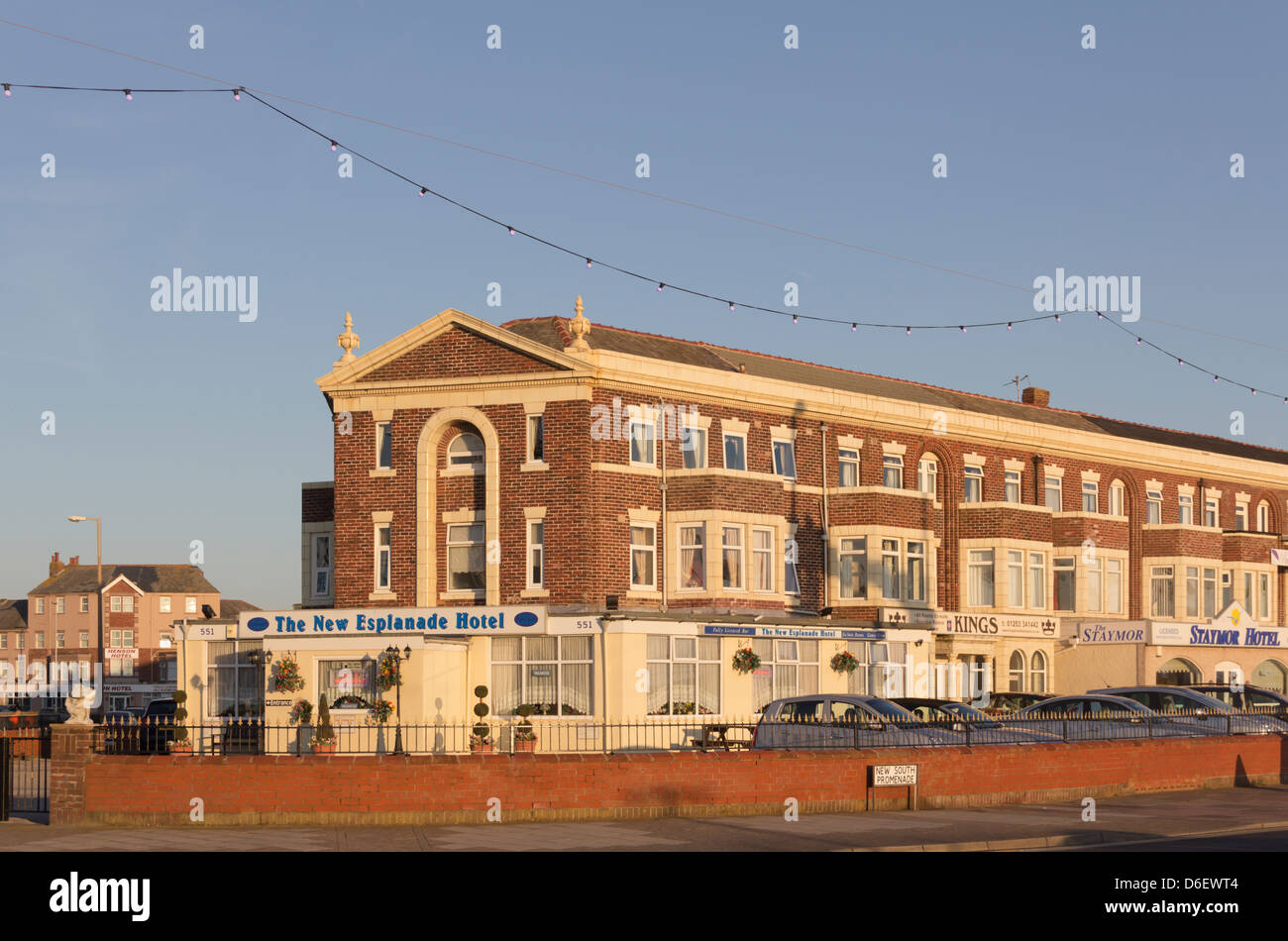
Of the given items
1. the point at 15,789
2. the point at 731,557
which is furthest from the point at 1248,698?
the point at 15,789

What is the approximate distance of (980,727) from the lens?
28141mm

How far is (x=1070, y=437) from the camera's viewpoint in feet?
180

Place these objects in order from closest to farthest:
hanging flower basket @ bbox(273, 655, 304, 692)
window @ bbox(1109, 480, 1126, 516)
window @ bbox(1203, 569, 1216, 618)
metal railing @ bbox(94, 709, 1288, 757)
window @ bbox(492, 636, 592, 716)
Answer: metal railing @ bbox(94, 709, 1288, 757), window @ bbox(492, 636, 592, 716), hanging flower basket @ bbox(273, 655, 304, 692), window @ bbox(1109, 480, 1126, 516), window @ bbox(1203, 569, 1216, 618)

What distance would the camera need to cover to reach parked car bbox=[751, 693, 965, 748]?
88.2 feet

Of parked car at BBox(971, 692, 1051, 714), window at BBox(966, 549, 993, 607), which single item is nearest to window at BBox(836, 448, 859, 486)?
window at BBox(966, 549, 993, 607)

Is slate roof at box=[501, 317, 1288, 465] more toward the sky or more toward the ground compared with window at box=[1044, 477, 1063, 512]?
more toward the sky

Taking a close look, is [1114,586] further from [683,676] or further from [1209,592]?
[683,676]

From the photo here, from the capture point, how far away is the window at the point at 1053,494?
179 feet

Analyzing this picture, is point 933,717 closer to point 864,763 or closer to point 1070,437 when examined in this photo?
point 864,763

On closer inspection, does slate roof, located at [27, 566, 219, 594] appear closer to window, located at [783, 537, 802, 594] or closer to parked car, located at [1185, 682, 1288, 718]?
window, located at [783, 537, 802, 594]

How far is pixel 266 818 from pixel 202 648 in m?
20.8

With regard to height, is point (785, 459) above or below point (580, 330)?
below

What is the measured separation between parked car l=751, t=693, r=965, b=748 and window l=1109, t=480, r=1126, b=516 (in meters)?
29.8

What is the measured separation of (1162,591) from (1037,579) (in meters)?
7.97
